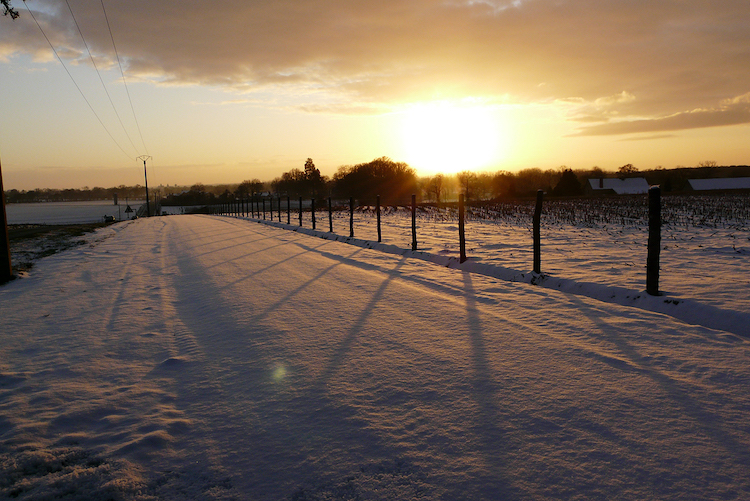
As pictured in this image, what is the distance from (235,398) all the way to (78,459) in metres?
0.94

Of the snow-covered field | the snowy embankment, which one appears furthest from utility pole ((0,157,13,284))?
the snow-covered field

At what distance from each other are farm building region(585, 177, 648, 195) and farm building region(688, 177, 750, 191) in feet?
28.6

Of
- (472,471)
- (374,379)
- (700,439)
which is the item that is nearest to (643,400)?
(700,439)

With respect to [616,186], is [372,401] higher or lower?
lower

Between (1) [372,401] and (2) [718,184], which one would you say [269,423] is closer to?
(1) [372,401]

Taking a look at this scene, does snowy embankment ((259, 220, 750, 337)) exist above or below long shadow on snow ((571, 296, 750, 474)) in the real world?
above

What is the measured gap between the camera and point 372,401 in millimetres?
2990

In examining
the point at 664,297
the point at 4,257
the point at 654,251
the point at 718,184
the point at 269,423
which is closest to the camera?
the point at 269,423

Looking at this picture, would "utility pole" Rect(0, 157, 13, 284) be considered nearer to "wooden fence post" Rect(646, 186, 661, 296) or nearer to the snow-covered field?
"wooden fence post" Rect(646, 186, 661, 296)

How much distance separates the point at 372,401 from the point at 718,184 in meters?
117

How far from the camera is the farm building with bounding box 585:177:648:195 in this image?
89656mm

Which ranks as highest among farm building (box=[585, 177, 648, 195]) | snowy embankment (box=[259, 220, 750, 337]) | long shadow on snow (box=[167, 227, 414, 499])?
farm building (box=[585, 177, 648, 195])

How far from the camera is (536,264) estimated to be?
24.3 feet

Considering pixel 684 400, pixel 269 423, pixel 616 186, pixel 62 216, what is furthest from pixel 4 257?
pixel 62 216
